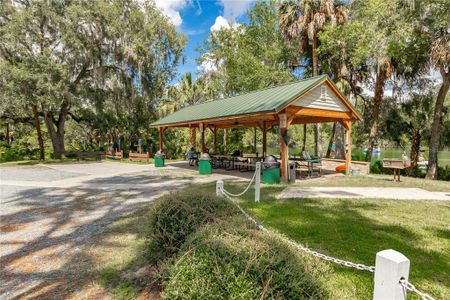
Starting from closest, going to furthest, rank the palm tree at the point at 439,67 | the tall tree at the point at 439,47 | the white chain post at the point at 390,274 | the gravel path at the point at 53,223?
the white chain post at the point at 390,274 → the gravel path at the point at 53,223 → the tall tree at the point at 439,47 → the palm tree at the point at 439,67

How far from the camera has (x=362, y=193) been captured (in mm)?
8391

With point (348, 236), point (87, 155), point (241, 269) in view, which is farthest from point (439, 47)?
point (87, 155)

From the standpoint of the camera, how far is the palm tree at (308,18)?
18.7 meters

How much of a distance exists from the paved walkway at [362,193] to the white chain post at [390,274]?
609cm

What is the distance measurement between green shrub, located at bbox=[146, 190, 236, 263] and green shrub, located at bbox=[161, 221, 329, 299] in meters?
0.79

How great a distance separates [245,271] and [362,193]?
744cm

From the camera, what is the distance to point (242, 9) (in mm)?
30281

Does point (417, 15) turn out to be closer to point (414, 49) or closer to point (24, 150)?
point (414, 49)

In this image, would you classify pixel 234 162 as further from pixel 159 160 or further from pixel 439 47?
pixel 439 47

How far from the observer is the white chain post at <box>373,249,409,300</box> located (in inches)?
63.5

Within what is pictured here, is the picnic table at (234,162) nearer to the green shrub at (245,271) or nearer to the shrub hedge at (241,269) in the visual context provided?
the shrub hedge at (241,269)

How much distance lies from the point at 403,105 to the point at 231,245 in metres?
20.4

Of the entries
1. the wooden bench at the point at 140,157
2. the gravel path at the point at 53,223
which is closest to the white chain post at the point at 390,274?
the gravel path at the point at 53,223

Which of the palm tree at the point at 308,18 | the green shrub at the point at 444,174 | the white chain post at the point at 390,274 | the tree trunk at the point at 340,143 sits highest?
the palm tree at the point at 308,18
